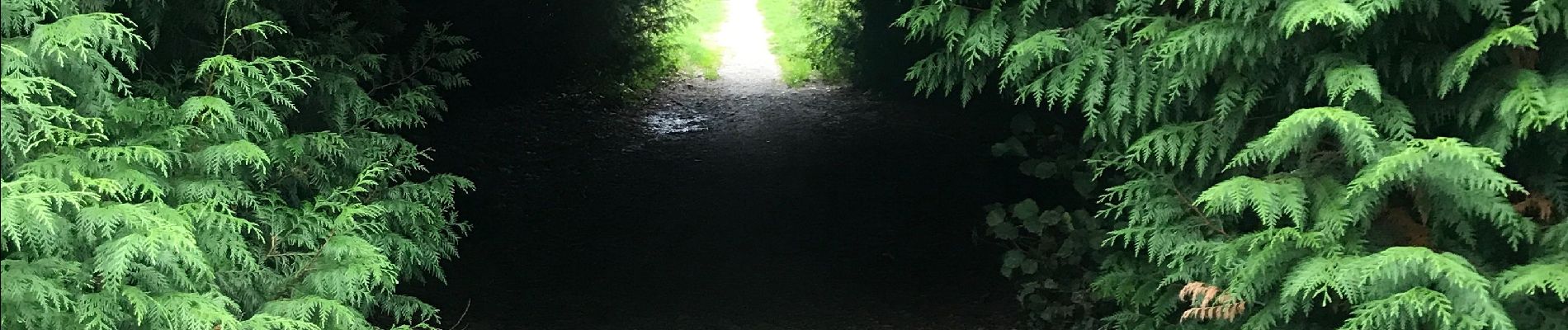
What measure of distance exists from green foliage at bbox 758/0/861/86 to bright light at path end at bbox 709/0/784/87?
0.12 metres

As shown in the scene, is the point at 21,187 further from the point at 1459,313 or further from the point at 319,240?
the point at 1459,313

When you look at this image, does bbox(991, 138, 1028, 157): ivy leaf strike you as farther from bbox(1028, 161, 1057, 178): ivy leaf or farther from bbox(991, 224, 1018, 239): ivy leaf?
bbox(991, 224, 1018, 239): ivy leaf

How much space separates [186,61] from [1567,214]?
A: 15.3ft

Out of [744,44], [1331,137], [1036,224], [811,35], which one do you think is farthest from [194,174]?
[744,44]

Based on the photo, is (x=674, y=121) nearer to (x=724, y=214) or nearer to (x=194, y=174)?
(x=724, y=214)

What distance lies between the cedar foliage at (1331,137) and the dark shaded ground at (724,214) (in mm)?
2705

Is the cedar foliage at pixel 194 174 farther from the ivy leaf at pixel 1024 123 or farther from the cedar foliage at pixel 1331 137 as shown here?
the ivy leaf at pixel 1024 123

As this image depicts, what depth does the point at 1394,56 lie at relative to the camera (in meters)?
2.99

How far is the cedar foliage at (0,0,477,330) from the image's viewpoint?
2680 mm

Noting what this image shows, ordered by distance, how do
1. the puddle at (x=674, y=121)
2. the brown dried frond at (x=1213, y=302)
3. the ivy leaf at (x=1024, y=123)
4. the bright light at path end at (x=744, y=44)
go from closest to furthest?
the brown dried frond at (x=1213, y=302)
the ivy leaf at (x=1024, y=123)
the puddle at (x=674, y=121)
the bright light at path end at (x=744, y=44)

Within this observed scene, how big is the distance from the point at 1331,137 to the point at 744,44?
10536 millimetres

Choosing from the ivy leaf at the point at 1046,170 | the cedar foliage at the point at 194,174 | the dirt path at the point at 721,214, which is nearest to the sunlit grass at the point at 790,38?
the dirt path at the point at 721,214

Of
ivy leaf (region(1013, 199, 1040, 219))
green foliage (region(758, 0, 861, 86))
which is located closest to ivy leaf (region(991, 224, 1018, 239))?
ivy leaf (region(1013, 199, 1040, 219))

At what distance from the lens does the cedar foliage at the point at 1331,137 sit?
2.68 metres
